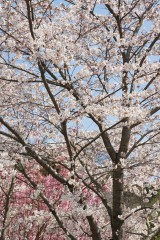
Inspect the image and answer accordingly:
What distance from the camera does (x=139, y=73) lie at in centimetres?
470

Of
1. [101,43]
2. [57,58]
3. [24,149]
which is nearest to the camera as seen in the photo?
[57,58]

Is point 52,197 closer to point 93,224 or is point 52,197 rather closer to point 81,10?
point 93,224

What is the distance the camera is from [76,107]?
4.25 m

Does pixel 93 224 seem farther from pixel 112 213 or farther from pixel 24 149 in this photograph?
pixel 24 149

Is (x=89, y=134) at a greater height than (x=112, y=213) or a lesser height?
greater

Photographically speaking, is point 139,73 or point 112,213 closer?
point 139,73

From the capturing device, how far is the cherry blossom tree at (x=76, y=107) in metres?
3.97

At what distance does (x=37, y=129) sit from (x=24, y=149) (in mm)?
2174

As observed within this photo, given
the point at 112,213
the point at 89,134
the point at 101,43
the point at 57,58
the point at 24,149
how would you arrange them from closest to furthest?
the point at 57,58, the point at 24,149, the point at 112,213, the point at 101,43, the point at 89,134

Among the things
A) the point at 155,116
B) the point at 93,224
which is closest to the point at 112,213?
the point at 93,224

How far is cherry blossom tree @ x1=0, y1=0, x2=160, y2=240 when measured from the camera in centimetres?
397

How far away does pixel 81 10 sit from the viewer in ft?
18.4

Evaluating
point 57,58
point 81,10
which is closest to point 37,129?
point 81,10

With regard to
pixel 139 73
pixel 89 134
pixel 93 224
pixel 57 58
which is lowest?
pixel 93 224
